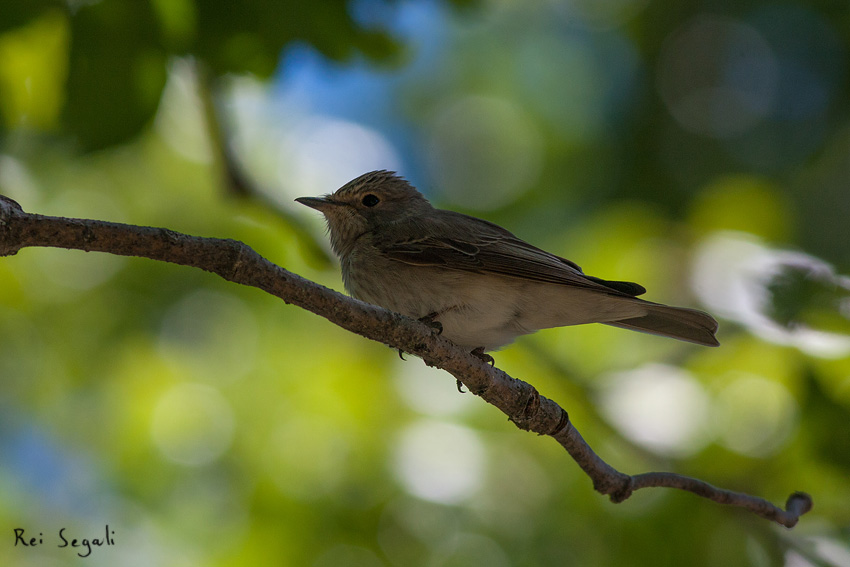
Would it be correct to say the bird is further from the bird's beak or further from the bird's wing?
the bird's beak

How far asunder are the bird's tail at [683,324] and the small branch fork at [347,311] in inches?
44.9

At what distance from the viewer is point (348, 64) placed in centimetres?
462

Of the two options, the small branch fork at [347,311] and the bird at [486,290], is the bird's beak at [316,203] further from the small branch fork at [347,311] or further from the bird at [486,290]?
the small branch fork at [347,311]

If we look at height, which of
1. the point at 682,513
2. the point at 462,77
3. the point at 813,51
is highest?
the point at 462,77

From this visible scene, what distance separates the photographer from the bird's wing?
455 cm

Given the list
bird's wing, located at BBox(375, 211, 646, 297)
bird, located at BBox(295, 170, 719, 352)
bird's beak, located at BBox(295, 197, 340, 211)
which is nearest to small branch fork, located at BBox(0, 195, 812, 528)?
bird, located at BBox(295, 170, 719, 352)

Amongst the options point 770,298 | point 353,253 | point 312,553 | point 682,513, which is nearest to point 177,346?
point 312,553

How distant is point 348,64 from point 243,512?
165 inches

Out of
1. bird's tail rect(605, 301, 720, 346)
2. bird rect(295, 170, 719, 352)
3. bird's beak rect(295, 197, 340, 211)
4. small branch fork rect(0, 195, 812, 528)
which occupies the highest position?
bird's beak rect(295, 197, 340, 211)

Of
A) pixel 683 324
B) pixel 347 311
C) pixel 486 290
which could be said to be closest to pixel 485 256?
pixel 486 290

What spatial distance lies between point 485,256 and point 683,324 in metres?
1.37

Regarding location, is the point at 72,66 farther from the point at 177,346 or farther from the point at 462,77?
the point at 462,77

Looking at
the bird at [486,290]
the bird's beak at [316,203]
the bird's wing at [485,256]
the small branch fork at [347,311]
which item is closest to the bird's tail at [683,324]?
the bird at [486,290]

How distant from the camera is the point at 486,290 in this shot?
465 cm
